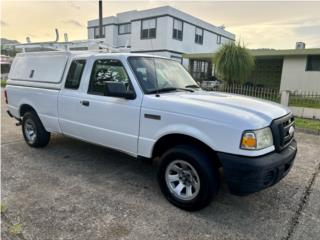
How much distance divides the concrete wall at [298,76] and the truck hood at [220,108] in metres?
14.8

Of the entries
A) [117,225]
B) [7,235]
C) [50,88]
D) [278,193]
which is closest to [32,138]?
[50,88]

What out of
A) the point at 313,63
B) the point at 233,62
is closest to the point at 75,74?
the point at 233,62

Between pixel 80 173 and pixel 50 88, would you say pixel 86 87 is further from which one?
pixel 80 173

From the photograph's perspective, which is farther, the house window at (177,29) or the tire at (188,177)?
the house window at (177,29)

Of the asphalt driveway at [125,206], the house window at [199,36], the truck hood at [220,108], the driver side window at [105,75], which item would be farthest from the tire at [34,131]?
the house window at [199,36]

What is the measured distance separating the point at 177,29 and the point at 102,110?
22708 mm

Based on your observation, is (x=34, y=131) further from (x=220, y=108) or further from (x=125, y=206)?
(x=220, y=108)

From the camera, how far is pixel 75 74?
4695 millimetres

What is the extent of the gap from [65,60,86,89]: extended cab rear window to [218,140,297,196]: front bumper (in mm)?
2808

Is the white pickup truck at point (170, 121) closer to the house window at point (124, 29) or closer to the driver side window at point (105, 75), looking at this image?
the driver side window at point (105, 75)

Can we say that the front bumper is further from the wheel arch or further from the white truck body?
the wheel arch

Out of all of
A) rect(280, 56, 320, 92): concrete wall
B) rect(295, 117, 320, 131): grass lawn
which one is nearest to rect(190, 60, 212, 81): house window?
rect(280, 56, 320, 92): concrete wall

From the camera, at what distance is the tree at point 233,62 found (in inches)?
554

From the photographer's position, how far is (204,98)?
357 cm
